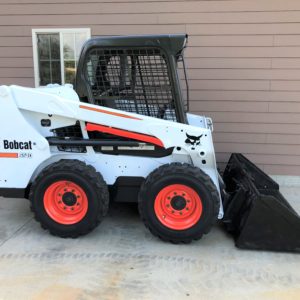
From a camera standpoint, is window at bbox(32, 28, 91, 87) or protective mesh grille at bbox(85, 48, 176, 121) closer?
protective mesh grille at bbox(85, 48, 176, 121)

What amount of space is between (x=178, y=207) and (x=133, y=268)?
2.61 feet

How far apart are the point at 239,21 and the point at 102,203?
10.8 ft

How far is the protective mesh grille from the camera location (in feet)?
12.9

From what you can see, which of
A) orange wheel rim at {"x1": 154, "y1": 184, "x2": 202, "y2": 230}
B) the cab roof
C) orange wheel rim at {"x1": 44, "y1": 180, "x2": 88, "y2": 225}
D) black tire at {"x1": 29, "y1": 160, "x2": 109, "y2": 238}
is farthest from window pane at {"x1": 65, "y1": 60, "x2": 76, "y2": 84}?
orange wheel rim at {"x1": 154, "y1": 184, "x2": 202, "y2": 230}

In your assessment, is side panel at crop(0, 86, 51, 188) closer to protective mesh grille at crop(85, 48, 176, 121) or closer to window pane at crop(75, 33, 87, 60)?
protective mesh grille at crop(85, 48, 176, 121)

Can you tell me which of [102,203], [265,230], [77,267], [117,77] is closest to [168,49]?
[117,77]

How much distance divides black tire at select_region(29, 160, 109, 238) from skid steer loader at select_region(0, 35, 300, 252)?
1 centimetres

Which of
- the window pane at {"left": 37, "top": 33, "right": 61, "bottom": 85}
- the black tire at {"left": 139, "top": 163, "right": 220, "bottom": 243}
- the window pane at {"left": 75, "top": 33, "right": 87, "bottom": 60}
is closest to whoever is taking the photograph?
the black tire at {"left": 139, "top": 163, "right": 220, "bottom": 243}

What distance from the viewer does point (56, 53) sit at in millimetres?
5824

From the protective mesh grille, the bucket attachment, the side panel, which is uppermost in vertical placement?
the protective mesh grille

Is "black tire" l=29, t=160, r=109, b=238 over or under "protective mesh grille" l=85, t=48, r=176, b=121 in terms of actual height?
under

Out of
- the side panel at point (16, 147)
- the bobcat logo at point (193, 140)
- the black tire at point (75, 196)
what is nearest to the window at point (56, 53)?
the side panel at point (16, 147)

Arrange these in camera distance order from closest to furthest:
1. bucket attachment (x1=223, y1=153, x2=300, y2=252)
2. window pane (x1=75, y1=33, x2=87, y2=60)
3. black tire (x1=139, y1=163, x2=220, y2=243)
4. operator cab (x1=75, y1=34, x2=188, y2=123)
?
1. bucket attachment (x1=223, y1=153, x2=300, y2=252)
2. black tire (x1=139, y1=163, x2=220, y2=243)
3. operator cab (x1=75, y1=34, x2=188, y2=123)
4. window pane (x1=75, y1=33, x2=87, y2=60)

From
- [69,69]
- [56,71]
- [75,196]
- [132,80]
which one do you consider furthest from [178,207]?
[56,71]
